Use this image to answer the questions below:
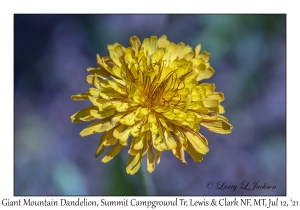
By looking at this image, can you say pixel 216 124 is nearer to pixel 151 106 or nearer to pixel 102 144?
pixel 151 106

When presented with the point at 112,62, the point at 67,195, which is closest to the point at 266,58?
the point at 112,62

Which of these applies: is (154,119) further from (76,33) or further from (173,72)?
(76,33)

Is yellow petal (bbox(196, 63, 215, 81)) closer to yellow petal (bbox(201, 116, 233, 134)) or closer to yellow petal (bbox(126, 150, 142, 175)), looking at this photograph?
yellow petal (bbox(201, 116, 233, 134))

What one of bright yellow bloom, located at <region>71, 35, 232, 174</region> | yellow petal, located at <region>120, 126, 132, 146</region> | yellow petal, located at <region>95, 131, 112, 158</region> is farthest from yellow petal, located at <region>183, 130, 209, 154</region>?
yellow petal, located at <region>95, 131, 112, 158</region>

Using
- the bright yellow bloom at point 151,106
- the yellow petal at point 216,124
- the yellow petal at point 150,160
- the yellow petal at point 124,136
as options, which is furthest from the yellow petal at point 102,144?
the yellow petal at point 216,124

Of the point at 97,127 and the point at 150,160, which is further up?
the point at 97,127

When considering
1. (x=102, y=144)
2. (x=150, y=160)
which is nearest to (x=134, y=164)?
(x=150, y=160)

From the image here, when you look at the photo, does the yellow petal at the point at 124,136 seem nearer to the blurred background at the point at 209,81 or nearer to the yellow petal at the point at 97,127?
the yellow petal at the point at 97,127
